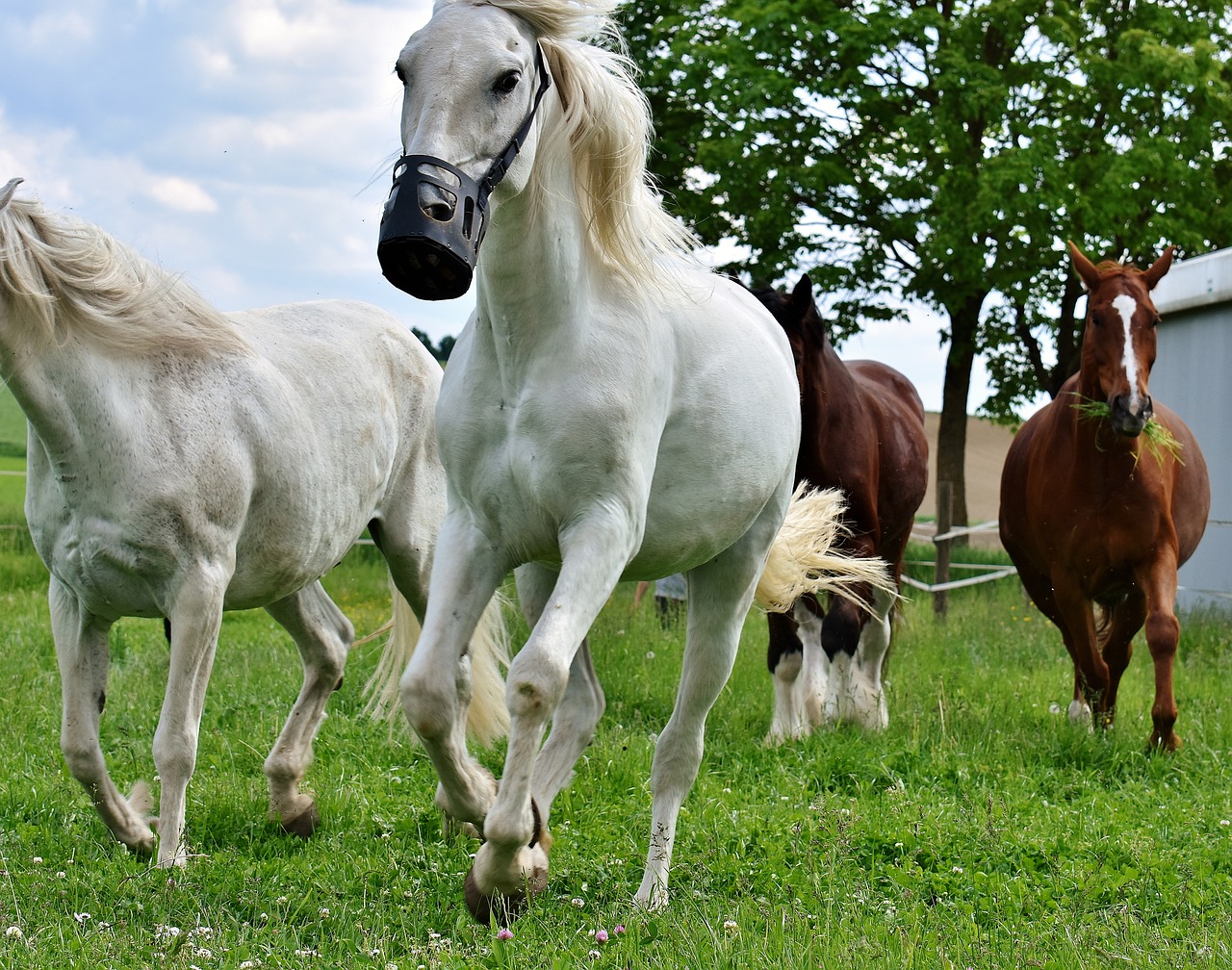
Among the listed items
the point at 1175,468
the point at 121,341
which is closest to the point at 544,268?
the point at 121,341

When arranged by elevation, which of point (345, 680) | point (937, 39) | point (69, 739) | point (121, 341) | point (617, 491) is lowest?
point (345, 680)

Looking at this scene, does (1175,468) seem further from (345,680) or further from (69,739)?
(69,739)

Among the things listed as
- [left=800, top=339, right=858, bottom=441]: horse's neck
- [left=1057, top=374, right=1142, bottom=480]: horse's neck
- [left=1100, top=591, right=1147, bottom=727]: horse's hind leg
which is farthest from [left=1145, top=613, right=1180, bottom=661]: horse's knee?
[left=800, top=339, right=858, bottom=441]: horse's neck

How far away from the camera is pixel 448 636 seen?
3.32 meters

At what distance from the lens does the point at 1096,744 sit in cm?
632

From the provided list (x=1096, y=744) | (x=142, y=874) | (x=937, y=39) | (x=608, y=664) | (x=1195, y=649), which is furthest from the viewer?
(x=937, y=39)

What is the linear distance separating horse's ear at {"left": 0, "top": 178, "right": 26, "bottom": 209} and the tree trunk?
1422 centimetres

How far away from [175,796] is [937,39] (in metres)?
14.6

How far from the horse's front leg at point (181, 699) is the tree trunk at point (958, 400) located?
45.4 feet

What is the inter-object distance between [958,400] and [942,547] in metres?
4.45

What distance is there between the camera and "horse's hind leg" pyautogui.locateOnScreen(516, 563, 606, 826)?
12.9ft

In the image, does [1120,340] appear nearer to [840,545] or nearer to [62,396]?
[840,545]

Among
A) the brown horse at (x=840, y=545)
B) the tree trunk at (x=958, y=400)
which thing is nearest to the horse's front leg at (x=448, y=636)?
the brown horse at (x=840, y=545)

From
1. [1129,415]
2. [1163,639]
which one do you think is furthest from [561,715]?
[1163,639]
